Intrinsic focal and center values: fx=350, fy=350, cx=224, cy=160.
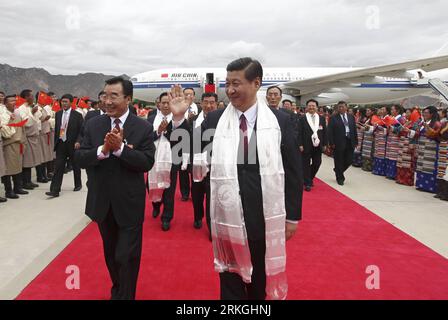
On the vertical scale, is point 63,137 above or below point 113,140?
below

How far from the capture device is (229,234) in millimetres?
2004

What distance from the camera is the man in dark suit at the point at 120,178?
95.8 inches

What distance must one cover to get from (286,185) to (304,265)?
1.70 metres

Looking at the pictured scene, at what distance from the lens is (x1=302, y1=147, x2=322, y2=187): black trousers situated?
6.83 metres

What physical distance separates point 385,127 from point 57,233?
7.30 m

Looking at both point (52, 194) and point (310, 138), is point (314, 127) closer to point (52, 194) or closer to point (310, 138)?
point (310, 138)

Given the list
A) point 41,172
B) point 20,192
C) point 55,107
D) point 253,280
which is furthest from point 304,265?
point 55,107

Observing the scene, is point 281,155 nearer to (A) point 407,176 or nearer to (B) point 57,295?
(B) point 57,295

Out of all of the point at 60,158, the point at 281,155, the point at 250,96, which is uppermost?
the point at 250,96

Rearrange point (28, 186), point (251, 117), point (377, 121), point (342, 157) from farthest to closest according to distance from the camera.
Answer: point (377, 121) → point (342, 157) → point (28, 186) → point (251, 117)

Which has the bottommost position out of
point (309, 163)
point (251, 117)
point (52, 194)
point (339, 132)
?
point (52, 194)

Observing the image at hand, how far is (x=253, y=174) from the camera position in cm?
199

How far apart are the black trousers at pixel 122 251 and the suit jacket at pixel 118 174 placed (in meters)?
0.08
